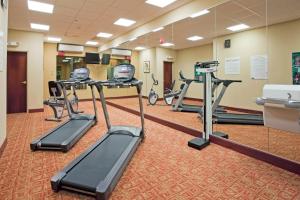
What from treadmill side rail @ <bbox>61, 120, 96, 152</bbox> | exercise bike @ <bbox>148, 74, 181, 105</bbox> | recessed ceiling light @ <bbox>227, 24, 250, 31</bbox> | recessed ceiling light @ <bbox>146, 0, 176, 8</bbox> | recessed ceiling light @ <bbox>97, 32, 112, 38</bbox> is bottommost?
treadmill side rail @ <bbox>61, 120, 96, 152</bbox>

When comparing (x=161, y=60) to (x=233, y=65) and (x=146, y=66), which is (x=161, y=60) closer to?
(x=146, y=66)

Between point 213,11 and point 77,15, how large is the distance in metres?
4.08

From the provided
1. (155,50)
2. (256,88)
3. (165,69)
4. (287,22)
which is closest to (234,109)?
(256,88)

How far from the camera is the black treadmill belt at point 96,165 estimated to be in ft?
6.76

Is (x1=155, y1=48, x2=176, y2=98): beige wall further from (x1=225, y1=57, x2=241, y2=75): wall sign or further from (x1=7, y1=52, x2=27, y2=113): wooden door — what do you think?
(x1=7, y1=52, x2=27, y2=113): wooden door

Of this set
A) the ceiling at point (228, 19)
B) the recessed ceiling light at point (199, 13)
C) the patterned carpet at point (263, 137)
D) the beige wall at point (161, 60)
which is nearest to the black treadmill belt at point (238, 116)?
the patterned carpet at point (263, 137)

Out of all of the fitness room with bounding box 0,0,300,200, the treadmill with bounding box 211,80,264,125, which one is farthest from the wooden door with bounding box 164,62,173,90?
the treadmill with bounding box 211,80,264,125

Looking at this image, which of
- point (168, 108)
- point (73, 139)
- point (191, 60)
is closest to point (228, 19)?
point (191, 60)

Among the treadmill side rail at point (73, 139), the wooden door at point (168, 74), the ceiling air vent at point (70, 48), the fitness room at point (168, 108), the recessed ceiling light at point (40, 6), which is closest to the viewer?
the fitness room at point (168, 108)

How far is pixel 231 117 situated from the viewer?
4320 millimetres

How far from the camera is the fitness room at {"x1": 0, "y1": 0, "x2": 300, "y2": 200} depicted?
2.25 meters

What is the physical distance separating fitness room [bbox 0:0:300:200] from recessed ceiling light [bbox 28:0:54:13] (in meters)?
0.03

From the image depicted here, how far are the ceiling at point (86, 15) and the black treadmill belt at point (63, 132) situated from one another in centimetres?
312

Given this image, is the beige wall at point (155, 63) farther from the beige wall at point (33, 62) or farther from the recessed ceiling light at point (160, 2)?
the beige wall at point (33, 62)
